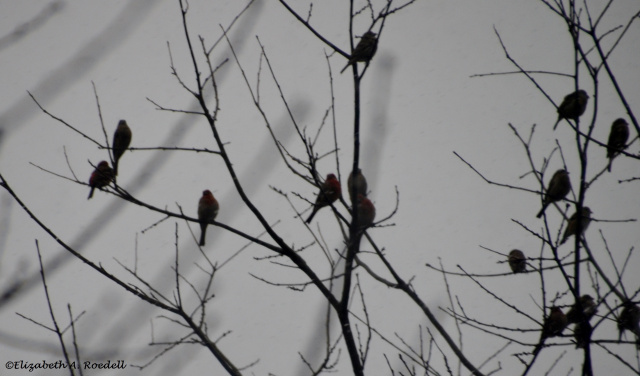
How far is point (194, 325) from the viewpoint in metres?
4.13

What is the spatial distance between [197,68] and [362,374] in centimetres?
187

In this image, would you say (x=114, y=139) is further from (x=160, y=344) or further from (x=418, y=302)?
(x=418, y=302)

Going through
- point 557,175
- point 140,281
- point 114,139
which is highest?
point 557,175

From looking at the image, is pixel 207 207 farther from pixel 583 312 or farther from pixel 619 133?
pixel 619 133

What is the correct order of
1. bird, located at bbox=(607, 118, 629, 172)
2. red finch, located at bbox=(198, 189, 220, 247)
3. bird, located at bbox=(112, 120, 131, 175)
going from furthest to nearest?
red finch, located at bbox=(198, 189, 220, 247), bird, located at bbox=(112, 120, 131, 175), bird, located at bbox=(607, 118, 629, 172)

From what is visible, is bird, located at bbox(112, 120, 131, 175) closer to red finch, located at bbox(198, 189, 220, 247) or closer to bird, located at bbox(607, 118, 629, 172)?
red finch, located at bbox(198, 189, 220, 247)

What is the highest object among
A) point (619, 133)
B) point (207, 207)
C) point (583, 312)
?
point (619, 133)

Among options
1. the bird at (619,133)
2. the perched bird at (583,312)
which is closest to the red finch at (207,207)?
the perched bird at (583,312)

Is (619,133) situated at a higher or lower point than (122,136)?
higher

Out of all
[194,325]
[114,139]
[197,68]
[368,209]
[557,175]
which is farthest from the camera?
[114,139]

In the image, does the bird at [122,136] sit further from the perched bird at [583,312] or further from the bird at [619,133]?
the bird at [619,133]

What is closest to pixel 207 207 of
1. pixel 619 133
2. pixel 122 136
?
pixel 122 136

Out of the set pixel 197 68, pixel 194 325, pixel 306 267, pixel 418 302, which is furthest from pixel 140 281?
pixel 418 302

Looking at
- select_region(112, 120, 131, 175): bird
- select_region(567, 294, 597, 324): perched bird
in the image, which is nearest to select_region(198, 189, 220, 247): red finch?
select_region(112, 120, 131, 175): bird
